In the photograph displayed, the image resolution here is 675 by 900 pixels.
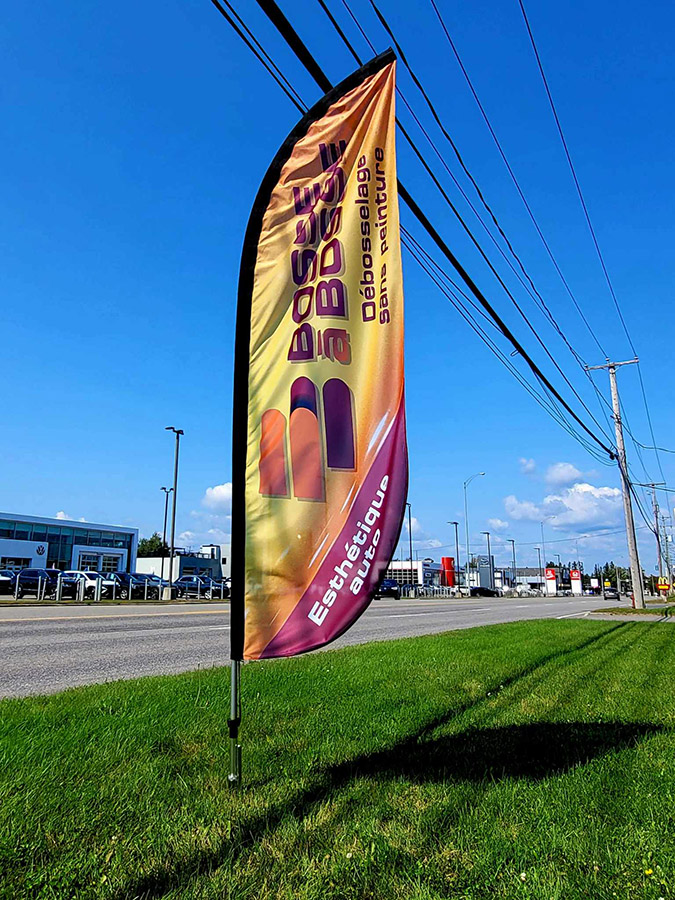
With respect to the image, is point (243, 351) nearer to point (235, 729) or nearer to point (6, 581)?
point (235, 729)

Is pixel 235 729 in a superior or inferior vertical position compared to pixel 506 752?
superior

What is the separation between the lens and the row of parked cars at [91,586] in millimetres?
32709

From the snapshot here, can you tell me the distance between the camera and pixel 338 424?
3916 millimetres

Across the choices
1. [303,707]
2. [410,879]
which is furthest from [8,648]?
[410,879]

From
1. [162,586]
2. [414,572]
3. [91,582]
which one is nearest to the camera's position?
[91,582]

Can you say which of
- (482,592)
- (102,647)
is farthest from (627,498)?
(482,592)

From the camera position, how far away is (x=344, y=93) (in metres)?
4.40

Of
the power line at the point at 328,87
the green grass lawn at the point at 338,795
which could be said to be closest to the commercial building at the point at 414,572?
the power line at the point at 328,87

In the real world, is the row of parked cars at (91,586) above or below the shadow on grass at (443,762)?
above

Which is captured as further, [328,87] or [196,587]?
[196,587]

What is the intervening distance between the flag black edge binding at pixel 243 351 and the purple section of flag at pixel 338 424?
1.60 feet

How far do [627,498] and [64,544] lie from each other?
192ft

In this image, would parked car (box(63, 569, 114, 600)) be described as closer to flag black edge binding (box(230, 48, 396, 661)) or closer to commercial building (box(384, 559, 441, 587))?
flag black edge binding (box(230, 48, 396, 661))

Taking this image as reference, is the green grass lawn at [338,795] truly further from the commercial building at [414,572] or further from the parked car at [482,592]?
the commercial building at [414,572]
